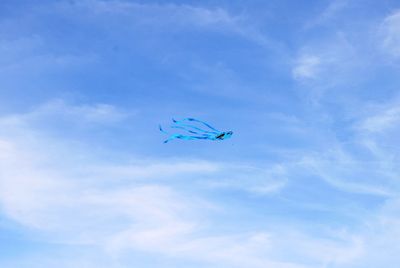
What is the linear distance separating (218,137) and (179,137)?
9.10 m

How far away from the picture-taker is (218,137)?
A: 51656mm

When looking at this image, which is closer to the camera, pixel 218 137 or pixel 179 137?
pixel 179 137

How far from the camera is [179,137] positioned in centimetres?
4731
